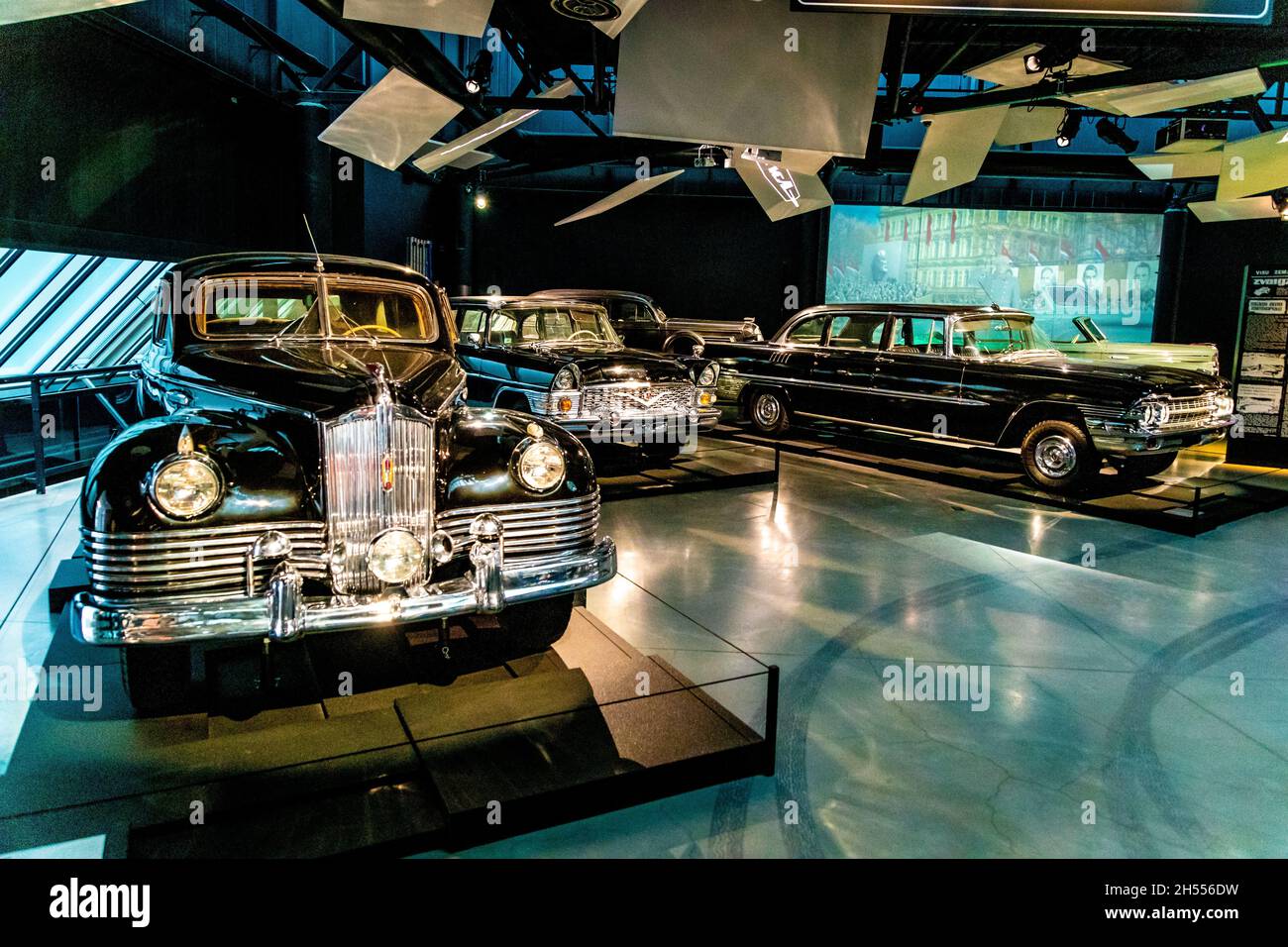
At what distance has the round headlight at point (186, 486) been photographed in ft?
9.67

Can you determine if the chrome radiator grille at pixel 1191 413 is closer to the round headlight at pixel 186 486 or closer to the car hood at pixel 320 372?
the car hood at pixel 320 372

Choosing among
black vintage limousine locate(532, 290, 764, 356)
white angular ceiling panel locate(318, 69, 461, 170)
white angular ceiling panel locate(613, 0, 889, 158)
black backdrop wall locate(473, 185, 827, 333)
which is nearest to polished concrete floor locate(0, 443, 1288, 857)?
white angular ceiling panel locate(613, 0, 889, 158)

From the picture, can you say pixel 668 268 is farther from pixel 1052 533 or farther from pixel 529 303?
pixel 1052 533

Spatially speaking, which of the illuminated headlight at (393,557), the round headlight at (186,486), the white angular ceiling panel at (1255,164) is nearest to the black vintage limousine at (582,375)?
the illuminated headlight at (393,557)

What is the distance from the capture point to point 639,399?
7.95 meters

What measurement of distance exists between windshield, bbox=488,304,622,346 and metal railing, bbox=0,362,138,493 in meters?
3.33

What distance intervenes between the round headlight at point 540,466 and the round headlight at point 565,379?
12.8 ft

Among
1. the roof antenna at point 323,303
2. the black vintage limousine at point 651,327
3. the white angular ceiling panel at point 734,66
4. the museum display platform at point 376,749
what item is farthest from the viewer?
the black vintage limousine at point 651,327

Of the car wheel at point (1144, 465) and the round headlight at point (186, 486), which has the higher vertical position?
the round headlight at point (186, 486)

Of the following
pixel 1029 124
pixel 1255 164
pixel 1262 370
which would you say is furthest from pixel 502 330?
pixel 1262 370

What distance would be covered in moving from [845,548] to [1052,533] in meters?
1.84

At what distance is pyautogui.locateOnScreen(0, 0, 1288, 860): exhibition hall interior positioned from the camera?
293 centimetres

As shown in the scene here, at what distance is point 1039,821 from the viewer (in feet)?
9.62

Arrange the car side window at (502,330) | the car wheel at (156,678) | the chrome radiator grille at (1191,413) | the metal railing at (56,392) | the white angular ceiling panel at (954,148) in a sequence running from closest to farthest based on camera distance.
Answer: the car wheel at (156,678) < the metal railing at (56,392) < the chrome radiator grille at (1191,413) < the car side window at (502,330) < the white angular ceiling panel at (954,148)
